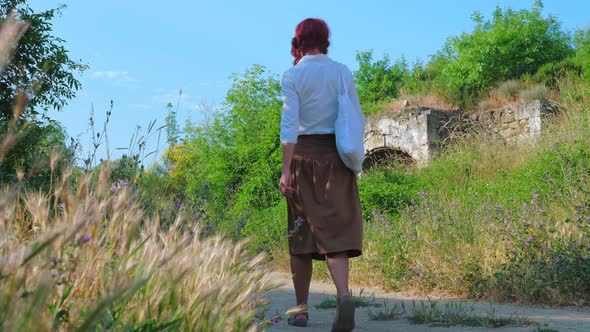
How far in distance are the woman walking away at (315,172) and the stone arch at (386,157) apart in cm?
1176

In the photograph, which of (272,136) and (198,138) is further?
(198,138)

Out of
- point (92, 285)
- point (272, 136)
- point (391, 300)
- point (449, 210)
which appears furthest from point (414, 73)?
point (92, 285)

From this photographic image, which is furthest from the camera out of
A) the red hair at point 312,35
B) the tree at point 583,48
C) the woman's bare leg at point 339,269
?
the tree at point 583,48

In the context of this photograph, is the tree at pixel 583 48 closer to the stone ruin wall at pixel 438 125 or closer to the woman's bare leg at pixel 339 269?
the stone ruin wall at pixel 438 125

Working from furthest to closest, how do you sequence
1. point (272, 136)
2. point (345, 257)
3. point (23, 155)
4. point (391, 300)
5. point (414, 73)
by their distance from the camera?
point (414, 73)
point (272, 136)
point (23, 155)
point (391, 300)
point (345, 257)

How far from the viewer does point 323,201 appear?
4391 mm

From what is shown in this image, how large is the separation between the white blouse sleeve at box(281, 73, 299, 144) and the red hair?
0.96ft

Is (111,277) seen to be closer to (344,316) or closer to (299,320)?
(344,316)

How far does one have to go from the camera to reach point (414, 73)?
28453mm

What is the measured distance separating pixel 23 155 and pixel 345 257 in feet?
21.5

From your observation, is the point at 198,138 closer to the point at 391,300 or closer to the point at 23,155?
the point at 23,155

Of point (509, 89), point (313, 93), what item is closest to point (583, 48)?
point (509, 89)

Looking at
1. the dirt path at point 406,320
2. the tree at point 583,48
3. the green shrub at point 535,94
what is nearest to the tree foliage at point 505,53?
the tree at point 583,48

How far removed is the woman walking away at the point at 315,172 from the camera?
435 cm
